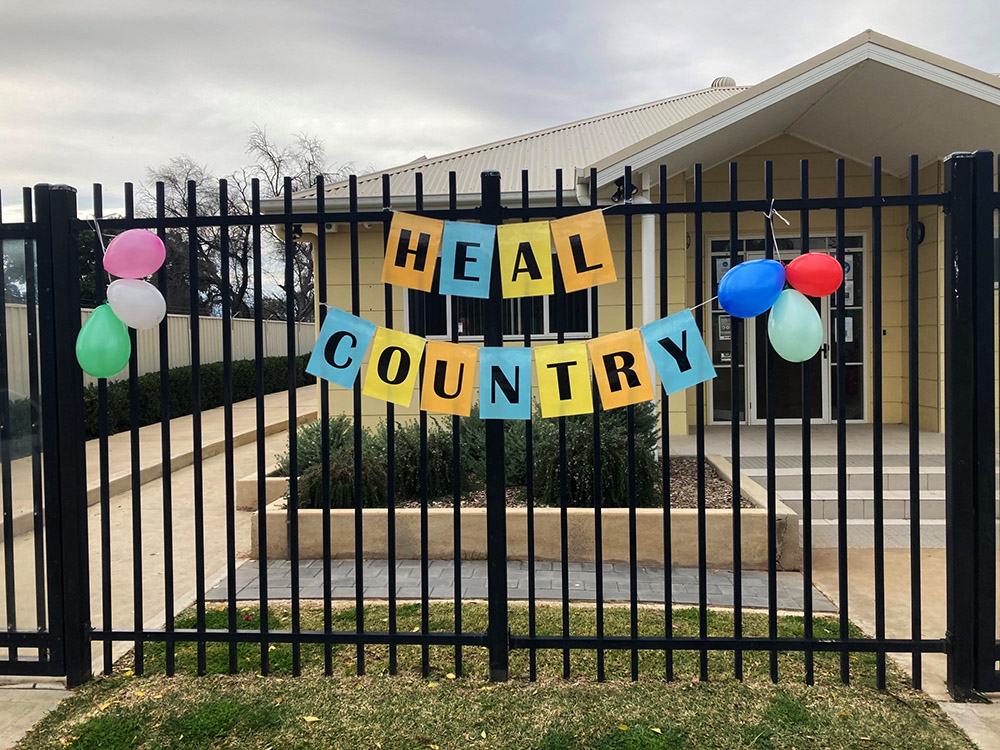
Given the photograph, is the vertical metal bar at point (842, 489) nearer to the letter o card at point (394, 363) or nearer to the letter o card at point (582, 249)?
the letter o card at point (582, 249)

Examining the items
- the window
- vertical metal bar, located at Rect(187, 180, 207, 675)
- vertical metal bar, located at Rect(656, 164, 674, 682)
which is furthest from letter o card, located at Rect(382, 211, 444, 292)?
the window

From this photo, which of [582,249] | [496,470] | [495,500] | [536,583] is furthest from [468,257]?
[536,583]

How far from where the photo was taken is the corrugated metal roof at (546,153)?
31.2 feet

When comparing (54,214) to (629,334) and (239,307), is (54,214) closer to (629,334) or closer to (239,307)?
(629,334)

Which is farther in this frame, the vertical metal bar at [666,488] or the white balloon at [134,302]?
the white balloon at [134,302]

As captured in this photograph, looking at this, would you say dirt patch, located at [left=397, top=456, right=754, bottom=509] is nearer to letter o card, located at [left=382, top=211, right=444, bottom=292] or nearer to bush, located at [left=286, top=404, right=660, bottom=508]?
bush, located at [left=286, top=404, right=660, bottom=508]

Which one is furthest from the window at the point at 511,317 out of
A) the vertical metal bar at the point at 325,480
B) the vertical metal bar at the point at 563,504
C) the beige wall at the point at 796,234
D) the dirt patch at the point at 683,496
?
the vertical metal bar at the point at 325,480

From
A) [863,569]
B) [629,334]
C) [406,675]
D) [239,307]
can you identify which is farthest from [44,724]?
[239,307]

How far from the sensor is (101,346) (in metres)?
3.13

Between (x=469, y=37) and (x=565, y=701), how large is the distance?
26.8ft

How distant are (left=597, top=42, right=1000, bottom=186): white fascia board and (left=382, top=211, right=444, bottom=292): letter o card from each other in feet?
11.8

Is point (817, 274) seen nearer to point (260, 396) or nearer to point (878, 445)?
point (878, 445)

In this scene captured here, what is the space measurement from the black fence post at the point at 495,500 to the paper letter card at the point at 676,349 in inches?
27.9

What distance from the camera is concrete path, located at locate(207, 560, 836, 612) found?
4340 millimetres
